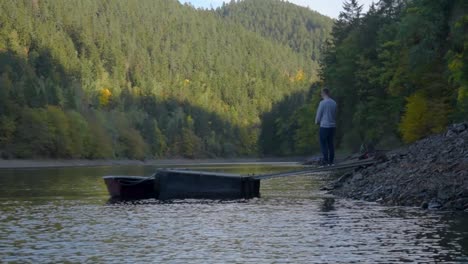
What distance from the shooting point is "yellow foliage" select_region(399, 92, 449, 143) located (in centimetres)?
6219

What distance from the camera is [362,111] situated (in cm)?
8425

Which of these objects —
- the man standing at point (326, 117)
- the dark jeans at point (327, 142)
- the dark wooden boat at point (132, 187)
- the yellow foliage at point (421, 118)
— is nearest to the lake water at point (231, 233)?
the dark jeans at point (327, 142)

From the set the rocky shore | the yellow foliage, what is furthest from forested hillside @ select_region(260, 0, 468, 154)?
the rocky shore

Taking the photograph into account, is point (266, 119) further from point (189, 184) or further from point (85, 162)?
point (189, 184)

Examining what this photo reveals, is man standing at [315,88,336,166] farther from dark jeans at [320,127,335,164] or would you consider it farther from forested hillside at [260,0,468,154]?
forested hillside at [260,0,468,154]

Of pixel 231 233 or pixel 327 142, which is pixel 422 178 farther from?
pixel 231 233

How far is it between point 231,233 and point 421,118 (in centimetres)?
4718

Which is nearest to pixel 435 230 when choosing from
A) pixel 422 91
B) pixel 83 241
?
pixel 83 241

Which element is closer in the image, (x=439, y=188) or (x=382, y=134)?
(x=439, y=188)

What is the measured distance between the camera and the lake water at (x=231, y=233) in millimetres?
16984

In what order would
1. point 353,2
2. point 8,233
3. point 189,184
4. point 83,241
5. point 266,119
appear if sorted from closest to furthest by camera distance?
1. point 83,241
2. point 8,233
3. point 189,184
4. point 353,2
5. point 266,119

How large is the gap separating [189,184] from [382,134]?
5154 cm

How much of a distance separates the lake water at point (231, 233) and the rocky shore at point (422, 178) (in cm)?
125

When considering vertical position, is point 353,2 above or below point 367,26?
above
